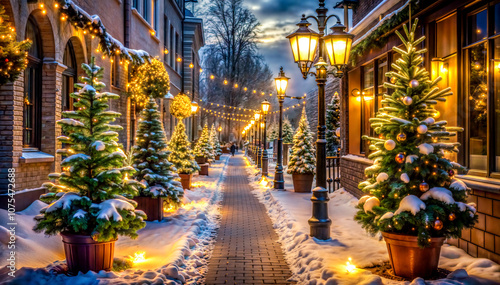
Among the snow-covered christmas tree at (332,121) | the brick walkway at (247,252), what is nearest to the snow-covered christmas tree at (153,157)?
the brick walkway at (247,252)

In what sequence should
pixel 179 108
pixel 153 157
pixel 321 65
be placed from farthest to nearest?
pixel 179 108, pixel 153 157, pixel 321 65

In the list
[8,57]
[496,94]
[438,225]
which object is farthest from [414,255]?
[8,57]

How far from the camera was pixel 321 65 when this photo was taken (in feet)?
28.5

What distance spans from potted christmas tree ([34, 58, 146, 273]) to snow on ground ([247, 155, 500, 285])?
2638mm

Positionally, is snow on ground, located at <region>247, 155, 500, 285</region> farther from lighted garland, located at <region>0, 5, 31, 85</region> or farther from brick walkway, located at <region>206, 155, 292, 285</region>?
lighted garland, located at <region>0, 5, 31, 85</region>

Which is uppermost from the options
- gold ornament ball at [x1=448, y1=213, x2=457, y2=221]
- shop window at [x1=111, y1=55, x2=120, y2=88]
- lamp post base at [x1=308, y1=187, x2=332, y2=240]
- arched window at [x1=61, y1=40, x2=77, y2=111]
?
shop window at [x1=111, y1=55, x2=120, y2=88]

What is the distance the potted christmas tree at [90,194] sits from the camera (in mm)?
5773

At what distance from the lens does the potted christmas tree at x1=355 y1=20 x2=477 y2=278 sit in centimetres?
555

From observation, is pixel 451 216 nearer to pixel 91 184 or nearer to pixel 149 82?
pixel 91 184

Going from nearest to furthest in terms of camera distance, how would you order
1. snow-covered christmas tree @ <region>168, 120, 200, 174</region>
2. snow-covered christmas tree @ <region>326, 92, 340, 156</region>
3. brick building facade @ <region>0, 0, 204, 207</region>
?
brick building facade @ <region>0, 0, 204, 207</region> → snow-covered christmas tree @ <region>168, 120, 200, 174</region> → snow-covered christmas tree @ <region>326, 92, 340, 156</region>

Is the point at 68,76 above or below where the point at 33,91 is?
above

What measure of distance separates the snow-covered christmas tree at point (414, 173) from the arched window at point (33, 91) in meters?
7.16

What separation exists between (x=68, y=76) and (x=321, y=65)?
6.79 m

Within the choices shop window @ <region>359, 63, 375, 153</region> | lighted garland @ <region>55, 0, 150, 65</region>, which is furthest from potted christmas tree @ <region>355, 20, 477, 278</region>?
lighted garland @ <region>55, 0, 150, 65</region>
